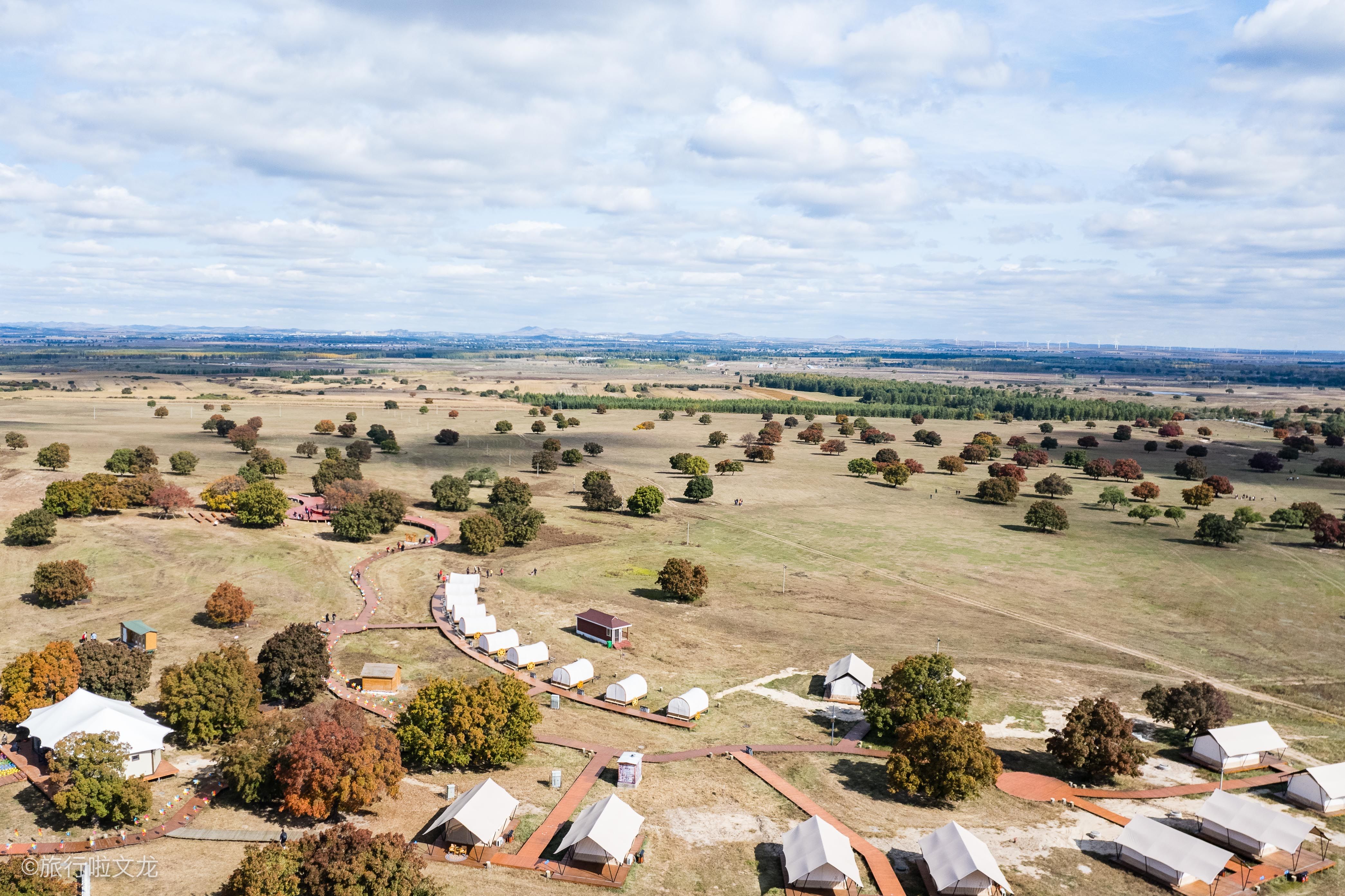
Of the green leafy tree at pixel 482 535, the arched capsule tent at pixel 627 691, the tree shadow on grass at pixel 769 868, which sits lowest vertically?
the tree shadow on grass at pixel 769 868

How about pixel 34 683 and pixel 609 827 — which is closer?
pixel 609 827

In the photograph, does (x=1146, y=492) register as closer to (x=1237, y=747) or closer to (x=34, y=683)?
(x=1237, y=747)

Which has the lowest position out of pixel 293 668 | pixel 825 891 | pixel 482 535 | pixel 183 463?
pixel 825 891

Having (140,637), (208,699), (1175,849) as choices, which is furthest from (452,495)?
(1175,849)

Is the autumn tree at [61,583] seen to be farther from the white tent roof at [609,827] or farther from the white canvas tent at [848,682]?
the white canvas tent at [848,682]

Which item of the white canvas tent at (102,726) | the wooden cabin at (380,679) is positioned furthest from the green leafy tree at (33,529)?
the wooden cabin at (380,679)

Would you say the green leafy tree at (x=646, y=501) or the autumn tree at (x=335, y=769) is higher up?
the green leafy tree at (x=646, y=501)

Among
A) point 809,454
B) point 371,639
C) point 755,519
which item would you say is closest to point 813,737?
point 371,639
